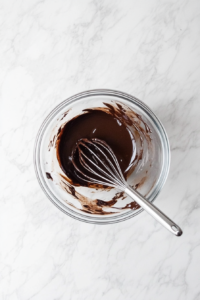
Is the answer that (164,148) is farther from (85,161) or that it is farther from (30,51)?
(30,51)

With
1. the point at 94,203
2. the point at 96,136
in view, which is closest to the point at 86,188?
the point at 94,203

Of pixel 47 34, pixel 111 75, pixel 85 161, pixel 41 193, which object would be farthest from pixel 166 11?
pixel 41 193

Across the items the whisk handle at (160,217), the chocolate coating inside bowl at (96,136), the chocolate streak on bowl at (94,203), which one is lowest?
the chocolate streak on bowl at (94,203)

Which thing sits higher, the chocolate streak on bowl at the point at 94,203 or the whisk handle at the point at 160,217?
the whisk handle at the point at 160,217

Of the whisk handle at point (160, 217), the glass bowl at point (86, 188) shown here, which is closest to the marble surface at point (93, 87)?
the glass bowl at point (86, 188)

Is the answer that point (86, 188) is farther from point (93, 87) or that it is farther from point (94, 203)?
point (93, 87)

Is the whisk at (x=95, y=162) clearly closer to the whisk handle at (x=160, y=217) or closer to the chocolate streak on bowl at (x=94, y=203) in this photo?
the chocolate streak on bowl at (x=94, y=203)

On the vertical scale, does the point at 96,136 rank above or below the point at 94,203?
above
